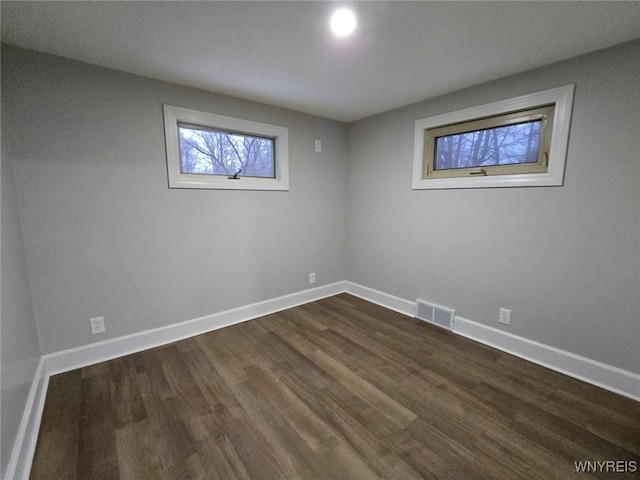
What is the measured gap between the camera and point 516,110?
213cm

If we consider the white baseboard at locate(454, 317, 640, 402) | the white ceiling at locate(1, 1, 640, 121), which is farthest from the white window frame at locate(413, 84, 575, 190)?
the white baseboard at locate(454, 317, 640, 402)

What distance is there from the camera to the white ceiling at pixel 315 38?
138cm

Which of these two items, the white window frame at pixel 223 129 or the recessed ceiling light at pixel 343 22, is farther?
the white window frame at pixel 223 129

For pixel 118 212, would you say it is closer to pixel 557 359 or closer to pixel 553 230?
pixel 553 230

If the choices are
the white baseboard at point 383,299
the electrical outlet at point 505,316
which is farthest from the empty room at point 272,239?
the white baseboard at point 383,299

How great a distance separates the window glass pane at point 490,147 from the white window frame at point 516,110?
13cm

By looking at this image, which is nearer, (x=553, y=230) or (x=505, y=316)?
(x=553, y=230)

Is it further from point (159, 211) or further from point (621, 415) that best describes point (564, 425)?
point (159, 211)

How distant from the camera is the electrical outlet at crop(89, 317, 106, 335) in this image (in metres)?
2.09

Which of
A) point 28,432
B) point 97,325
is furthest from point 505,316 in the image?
point 97,325

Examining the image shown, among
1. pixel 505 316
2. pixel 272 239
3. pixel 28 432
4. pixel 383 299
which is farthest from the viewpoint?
pixel 383 299

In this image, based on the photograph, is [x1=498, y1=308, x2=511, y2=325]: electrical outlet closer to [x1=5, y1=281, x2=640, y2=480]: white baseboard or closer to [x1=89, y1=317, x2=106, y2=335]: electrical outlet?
[x1=5, y1=281, x2=640, y2=480]: white baseboard

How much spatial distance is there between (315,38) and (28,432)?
107 inches

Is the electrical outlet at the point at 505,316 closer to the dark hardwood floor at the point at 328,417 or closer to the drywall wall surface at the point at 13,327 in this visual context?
the dark hardwood floor at the point at 328,417
